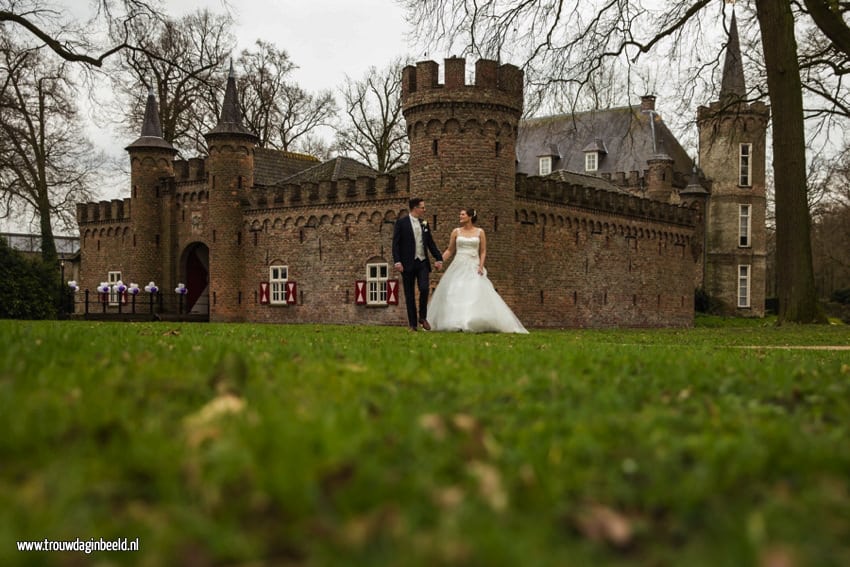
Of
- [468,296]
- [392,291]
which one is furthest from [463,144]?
[468,296]

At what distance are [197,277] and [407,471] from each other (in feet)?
114

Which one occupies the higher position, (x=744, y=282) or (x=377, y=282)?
(x=377, y=282)

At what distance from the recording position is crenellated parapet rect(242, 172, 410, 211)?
27.2m

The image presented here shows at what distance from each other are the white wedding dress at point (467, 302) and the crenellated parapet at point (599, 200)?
12579mm

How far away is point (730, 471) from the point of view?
9.44 ft

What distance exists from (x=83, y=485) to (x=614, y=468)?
5.74 feet

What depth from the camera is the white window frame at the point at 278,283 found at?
30.6m

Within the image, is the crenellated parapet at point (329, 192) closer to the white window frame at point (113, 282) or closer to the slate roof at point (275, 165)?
the slate roof at point (275, 165)

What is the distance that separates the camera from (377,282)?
28.1 m

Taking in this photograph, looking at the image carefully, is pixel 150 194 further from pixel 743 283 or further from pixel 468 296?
pixel 743 283

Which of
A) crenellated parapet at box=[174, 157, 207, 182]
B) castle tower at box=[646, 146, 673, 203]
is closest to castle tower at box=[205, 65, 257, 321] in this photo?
crenellated parapet at box=[174, 157, 207, 182]

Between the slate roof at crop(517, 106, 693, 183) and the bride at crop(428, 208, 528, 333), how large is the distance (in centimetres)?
3023

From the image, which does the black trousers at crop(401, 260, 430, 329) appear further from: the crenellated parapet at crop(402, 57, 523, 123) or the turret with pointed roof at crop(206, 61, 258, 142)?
the turret with pointed roof at crop(206, 61, 258, 142)

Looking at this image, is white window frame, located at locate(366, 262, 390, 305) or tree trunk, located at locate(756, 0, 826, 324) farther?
white window frame, located at locate(366, 262, 390, 305)
